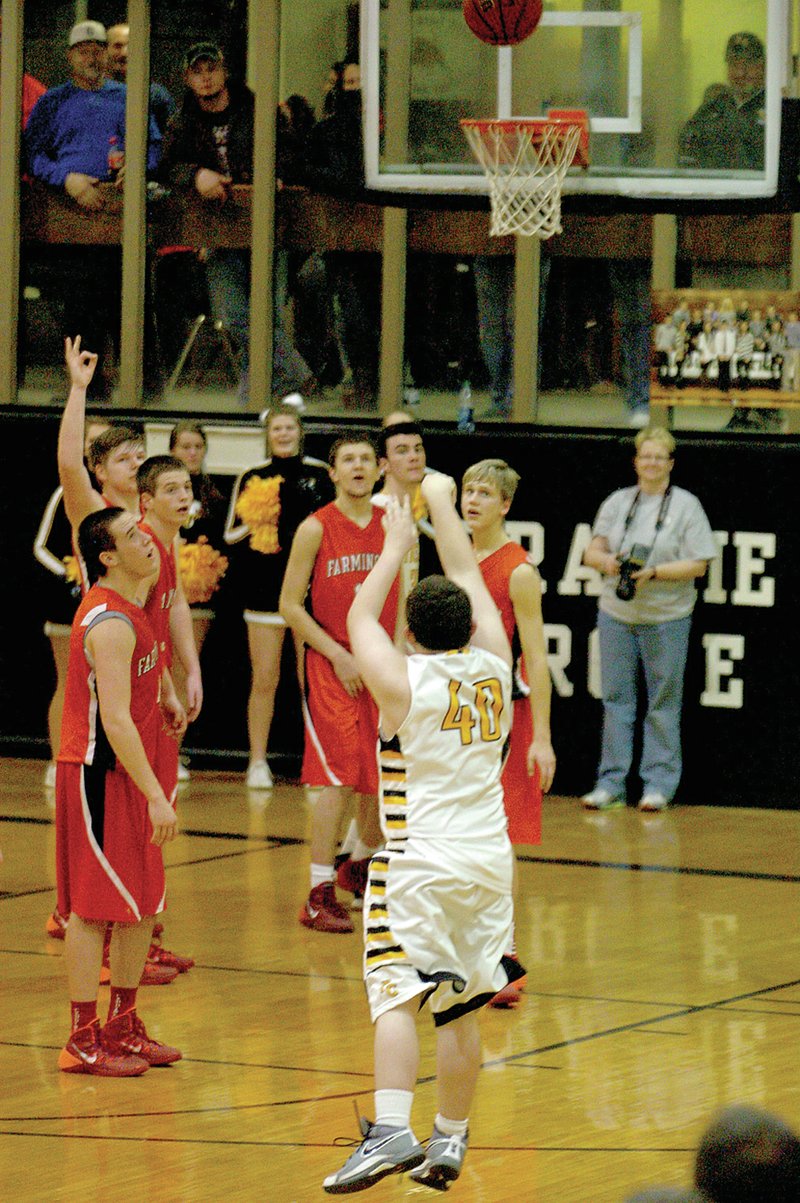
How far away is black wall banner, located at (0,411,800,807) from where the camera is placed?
11.3 metres

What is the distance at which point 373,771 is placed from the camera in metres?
7.97

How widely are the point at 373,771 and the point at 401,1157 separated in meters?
3.46

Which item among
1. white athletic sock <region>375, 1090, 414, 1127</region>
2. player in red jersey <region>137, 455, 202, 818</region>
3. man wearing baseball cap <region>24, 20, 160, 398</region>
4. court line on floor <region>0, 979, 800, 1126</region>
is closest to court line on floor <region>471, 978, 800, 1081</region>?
court line on floor <region>0, 979, 800, 1126</region>

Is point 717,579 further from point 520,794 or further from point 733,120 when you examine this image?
point 520,794

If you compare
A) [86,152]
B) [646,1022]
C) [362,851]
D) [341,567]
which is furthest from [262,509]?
[646,1022]

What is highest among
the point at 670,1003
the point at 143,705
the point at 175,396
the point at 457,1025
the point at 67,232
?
the point at 67,232

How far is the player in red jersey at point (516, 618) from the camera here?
6875mm

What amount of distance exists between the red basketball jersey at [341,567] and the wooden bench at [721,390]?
12.4 ft

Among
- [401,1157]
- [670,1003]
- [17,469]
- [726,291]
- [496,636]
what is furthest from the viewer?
[17,469]

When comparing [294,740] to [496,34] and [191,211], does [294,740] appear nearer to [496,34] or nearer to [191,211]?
[191,211]

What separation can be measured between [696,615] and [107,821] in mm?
6053

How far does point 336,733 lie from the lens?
8.13 meters

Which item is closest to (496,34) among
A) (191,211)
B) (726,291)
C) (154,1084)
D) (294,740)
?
(726,291)

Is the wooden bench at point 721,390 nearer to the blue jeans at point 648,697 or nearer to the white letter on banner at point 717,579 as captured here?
the white letter on banner at point 717,579
